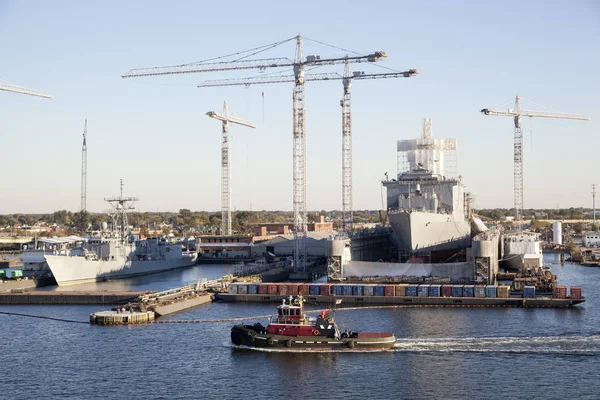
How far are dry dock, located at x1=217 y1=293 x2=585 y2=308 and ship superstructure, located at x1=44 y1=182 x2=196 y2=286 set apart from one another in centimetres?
2570

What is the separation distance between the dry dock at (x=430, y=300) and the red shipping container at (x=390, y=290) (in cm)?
55

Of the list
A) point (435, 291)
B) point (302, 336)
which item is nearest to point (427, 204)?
point (435, 291)

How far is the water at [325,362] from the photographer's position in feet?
123

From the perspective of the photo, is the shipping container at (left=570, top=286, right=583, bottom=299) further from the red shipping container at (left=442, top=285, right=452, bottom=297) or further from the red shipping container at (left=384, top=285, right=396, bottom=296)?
the red shipping container at (left=384, top=285, right=396, bottom=296)

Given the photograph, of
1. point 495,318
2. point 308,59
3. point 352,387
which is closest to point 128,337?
point 352,387

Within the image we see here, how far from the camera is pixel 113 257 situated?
9512 centimetres

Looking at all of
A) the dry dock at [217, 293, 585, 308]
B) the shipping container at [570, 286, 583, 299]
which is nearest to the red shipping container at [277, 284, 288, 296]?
the dry dock at [217, 293, 585, 308]

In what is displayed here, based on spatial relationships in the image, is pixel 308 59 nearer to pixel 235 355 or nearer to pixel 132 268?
pixel 132 268

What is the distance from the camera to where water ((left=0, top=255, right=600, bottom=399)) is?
37.6 m

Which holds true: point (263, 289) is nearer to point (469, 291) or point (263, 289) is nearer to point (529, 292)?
point (469, 291)

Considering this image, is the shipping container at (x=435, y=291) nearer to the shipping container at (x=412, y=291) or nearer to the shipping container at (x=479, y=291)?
the shipping container at (x=412, y=291)

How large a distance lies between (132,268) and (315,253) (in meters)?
29.4

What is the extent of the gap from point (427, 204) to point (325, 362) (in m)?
48.6

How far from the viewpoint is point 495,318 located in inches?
2178
